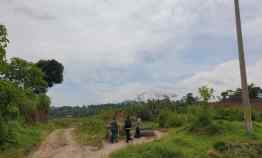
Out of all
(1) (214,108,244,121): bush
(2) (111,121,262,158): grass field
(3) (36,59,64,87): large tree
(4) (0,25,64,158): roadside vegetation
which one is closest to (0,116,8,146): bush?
(4) (0,25,64,158): roadside vegetation

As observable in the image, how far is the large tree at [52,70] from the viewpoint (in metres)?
47.6

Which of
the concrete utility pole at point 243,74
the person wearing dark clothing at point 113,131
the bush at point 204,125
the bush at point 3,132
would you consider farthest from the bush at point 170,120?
the bush at point 3,132

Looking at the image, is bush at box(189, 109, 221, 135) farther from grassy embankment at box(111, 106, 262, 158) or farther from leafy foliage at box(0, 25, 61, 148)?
leafy foliage at box(0, 25, 61, 148)

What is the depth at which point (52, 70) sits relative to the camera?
47.9 metres

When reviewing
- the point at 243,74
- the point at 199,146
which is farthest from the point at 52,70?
the point at 199,146

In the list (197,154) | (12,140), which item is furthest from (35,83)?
(197,154)

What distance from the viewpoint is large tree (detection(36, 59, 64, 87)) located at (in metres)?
47.6

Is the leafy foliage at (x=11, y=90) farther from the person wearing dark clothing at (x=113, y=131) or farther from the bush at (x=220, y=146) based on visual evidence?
the bush at (x=220, y=146)

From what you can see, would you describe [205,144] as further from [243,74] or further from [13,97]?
[13,97]

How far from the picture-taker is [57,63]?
160 ft

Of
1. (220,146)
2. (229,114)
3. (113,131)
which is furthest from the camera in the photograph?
(229,114)

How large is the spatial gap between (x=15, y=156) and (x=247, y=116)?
433 inches

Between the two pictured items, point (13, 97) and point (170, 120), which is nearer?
point (13, 97)

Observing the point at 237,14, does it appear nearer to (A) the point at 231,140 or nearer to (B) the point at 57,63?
(A) the point at 231,140
